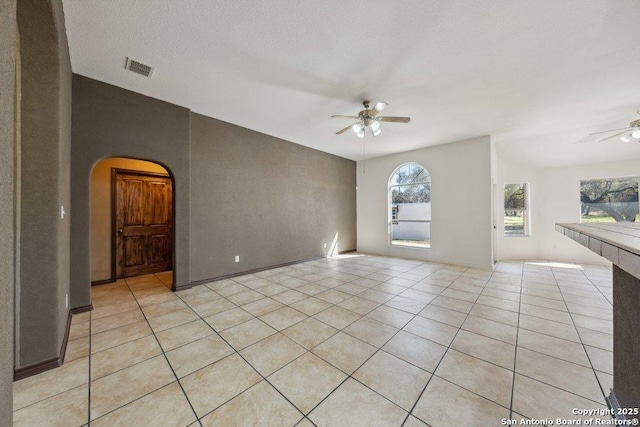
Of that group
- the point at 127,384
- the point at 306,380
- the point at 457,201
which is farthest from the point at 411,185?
the point at 127,384

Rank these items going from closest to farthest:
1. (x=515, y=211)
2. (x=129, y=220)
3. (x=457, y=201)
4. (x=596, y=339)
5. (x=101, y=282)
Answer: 1. (x=596, y=339)
2. (x=101, y=282)
3. (x=129, y=220)
4. (x=457, y=201)
5. (x=515, y=211)

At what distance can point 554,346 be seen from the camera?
7.27ft

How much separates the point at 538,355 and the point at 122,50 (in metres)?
5.10

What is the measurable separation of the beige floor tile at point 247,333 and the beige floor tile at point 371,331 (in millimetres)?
854

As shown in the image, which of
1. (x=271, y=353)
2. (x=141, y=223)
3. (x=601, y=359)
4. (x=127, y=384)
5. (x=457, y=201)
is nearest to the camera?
(x=127, y=384)

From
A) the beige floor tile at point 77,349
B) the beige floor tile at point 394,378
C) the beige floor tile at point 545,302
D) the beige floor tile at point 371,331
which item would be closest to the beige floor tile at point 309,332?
the beige floor tile at point 371,331

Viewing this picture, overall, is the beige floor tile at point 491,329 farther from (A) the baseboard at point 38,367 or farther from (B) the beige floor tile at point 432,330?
(A) the baseboard at point 38,367

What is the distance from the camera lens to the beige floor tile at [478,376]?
5.47ft

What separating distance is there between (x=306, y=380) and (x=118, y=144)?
374cm

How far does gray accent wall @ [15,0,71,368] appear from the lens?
1.88 meters

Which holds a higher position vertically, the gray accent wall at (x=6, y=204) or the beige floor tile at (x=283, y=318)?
the gray accent wall at (x=6, y=204)

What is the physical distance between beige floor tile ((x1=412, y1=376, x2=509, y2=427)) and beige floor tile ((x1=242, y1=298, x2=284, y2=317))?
1961 millimetres

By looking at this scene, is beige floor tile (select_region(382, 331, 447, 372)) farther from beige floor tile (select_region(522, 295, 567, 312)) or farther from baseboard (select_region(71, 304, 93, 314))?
baseboard (select_region(71, 304, 93, 314))

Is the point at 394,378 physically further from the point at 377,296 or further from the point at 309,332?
the point at 377,296
